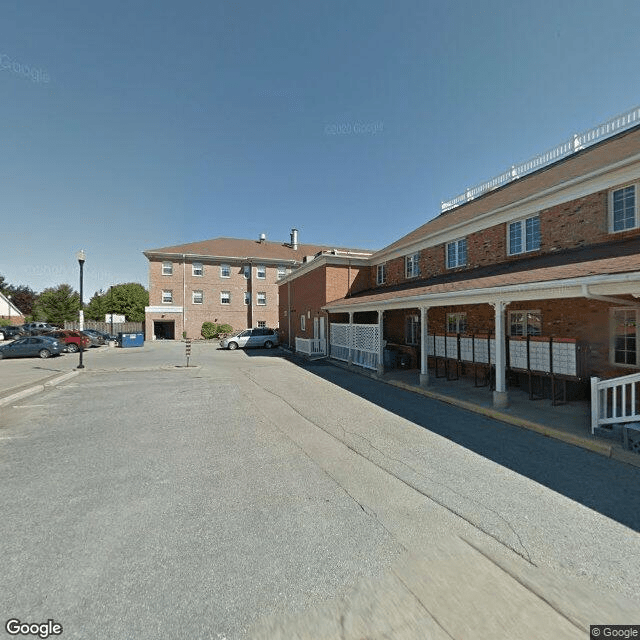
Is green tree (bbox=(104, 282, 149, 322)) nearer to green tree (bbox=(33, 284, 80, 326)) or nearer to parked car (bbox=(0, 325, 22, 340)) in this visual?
green tree (bbox=(33, 284, 80, 326))

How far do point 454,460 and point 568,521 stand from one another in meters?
1.67

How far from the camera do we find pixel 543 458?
5.03m

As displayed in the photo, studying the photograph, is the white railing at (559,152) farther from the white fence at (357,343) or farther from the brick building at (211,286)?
the brick building at (211,286)

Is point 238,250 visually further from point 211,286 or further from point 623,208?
point 623,208

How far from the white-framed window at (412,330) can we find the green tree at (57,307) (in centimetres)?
5382

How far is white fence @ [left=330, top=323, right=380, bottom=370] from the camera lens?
44.2 ft

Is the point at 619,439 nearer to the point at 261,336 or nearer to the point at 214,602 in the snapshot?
the point at 214,602

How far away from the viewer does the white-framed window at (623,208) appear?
8.02m

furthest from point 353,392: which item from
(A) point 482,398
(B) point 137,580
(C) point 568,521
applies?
(B) point 137,580

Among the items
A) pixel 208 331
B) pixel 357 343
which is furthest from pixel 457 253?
pixel 208 331

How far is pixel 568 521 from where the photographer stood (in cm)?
341

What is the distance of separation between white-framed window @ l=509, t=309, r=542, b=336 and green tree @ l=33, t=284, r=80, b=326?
5870 cm

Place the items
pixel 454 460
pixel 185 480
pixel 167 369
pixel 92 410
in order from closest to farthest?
pixel 185 480
pixel 454 460
pixel 92 410
pixel 167 369

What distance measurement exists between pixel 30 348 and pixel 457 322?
80.4 feet
